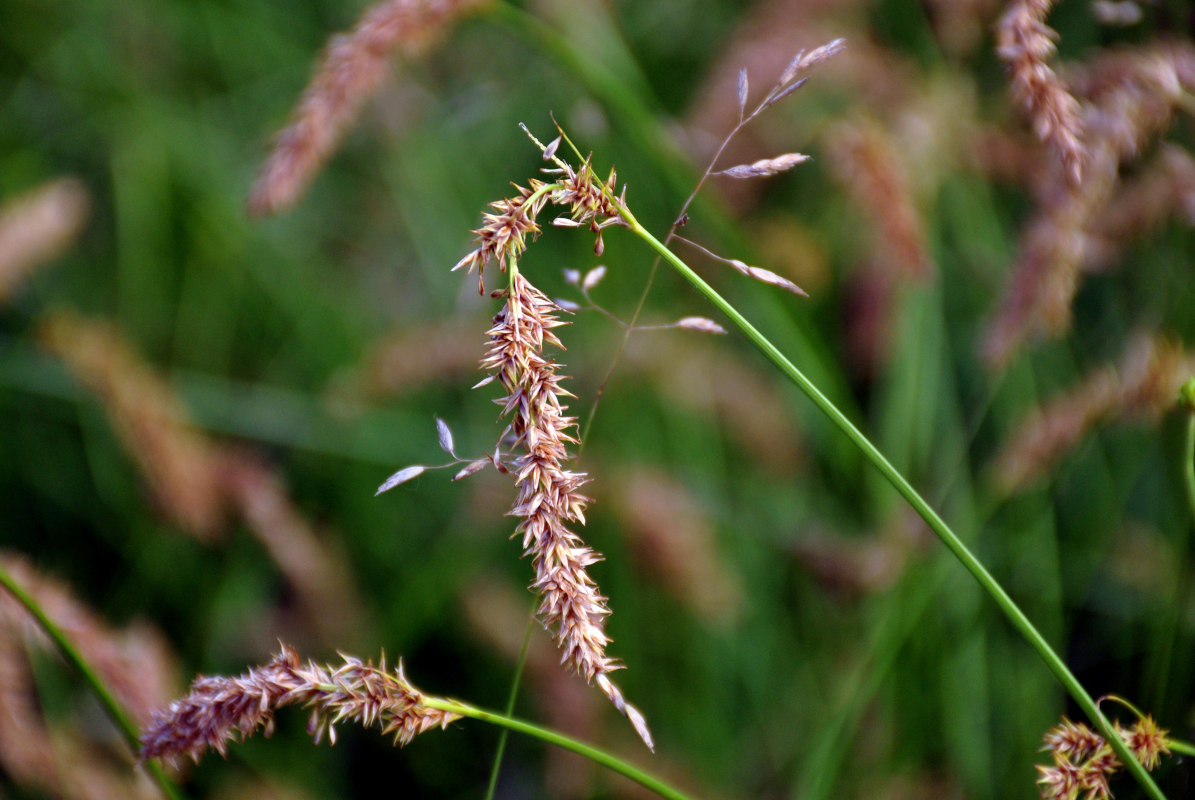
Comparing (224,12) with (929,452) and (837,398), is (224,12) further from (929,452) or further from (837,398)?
(929,452)

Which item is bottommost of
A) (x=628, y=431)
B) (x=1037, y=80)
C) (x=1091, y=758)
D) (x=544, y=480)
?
(x=628, y=431)

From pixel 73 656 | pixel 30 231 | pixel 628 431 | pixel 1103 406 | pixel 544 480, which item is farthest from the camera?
pixel 628 431

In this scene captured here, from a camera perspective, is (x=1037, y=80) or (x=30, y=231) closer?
(x=1037, y=80)

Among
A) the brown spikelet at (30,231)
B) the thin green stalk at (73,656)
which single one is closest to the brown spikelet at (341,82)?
the thin green stalk at (73,656)

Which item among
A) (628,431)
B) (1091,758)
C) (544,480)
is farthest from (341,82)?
(1091,758)

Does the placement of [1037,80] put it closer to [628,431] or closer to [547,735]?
[547,735]

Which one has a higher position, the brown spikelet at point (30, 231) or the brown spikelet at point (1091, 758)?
the brown spikelet at point (30, 231)

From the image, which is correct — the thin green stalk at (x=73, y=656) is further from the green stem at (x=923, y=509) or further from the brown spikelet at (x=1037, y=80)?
the brown spikelet at (x=1037, y=80)
